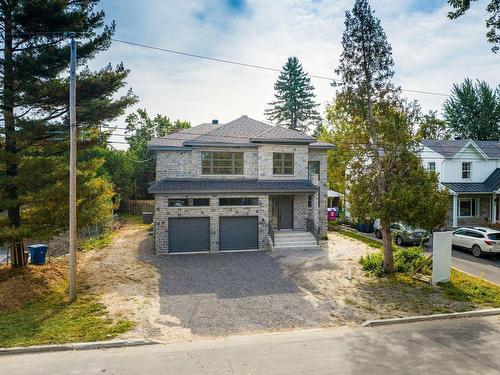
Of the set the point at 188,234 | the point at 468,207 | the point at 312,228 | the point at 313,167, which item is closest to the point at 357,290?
the point at 312,228

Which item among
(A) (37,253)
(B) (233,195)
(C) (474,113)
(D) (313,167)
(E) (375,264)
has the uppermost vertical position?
(C) (474,113)

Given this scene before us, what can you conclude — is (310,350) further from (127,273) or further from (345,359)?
(127,273)

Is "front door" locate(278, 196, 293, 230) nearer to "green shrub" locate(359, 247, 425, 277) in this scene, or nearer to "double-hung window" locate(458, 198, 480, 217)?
"green shrub" locate(359, 247, 425, 277)

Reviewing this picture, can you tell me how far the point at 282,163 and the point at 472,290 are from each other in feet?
41.3

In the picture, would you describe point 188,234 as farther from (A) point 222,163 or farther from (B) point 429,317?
(B) point 429,317

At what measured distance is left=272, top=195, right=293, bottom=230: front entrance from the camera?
22672 millimetres

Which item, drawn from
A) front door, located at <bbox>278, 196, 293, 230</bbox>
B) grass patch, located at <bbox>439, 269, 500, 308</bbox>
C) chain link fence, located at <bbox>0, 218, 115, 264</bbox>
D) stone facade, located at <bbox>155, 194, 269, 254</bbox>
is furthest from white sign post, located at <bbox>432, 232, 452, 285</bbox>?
chain link fence, located at <bbox>0, 218, 115, 264</bbox>

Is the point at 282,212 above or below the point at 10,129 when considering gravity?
below

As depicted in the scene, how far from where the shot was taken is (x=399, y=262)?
16.4 meters

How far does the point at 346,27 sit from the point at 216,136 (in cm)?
1029

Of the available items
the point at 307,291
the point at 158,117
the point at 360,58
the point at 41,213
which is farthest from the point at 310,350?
the point at 158,117

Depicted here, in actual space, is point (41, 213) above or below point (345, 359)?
above

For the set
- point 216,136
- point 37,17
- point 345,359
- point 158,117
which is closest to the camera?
point 345,359

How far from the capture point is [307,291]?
1334cm
